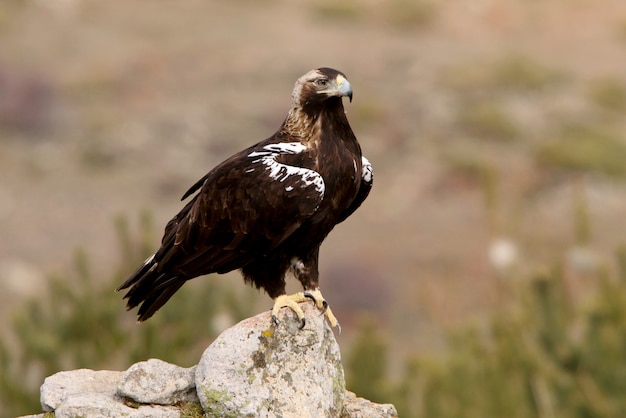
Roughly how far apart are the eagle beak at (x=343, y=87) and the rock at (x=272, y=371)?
4.71 ft

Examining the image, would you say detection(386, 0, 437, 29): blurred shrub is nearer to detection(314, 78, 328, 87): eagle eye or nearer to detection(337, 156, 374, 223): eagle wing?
detection(337, 156, 374, 223): eagle wing

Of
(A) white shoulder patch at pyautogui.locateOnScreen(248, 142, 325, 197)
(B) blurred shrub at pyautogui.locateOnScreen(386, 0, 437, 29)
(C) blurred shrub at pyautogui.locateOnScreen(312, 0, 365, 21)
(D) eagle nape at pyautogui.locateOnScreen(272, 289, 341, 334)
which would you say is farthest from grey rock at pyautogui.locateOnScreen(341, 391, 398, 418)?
(C) blurred shrub at pyautogui.locateOnScreen(312, 0, 365, 21)

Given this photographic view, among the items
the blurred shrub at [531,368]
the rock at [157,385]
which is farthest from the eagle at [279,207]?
the blurred shrub at [531,368]

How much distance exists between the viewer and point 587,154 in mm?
32812

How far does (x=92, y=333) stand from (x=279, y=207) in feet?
19.7

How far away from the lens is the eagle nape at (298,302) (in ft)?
20.9

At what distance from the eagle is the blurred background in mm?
4762

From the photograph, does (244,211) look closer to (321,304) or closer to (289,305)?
(289,305)

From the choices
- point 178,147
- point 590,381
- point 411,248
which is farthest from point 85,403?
point 178,147

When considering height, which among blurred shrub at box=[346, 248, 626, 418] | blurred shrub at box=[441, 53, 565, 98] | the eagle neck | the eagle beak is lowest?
blurred shrub at box=[346, 248, 626, 418]

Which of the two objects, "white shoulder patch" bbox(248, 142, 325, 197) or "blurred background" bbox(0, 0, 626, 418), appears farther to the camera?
"blurred background" bbox(0, 0, 626, 418)

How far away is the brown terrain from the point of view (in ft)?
89.2

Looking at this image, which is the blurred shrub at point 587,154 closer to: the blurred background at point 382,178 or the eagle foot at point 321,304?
the blurred background at point 382,178

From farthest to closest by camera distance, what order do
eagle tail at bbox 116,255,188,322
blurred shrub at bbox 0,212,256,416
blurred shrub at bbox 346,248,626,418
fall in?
blurred shrub at bbox 346,248,626,418 < blurred shrub at bbox 0,212,256,416 < eagle tail at bbox 116,255,188,322
